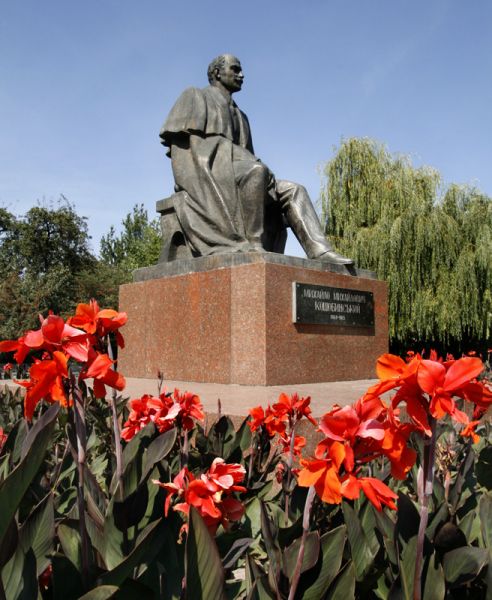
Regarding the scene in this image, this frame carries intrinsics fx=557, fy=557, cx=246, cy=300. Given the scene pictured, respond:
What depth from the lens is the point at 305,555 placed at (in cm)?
101

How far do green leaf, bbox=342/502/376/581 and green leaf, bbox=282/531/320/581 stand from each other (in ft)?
0.48

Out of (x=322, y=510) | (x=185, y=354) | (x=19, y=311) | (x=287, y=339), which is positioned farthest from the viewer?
(x=19, y=311)

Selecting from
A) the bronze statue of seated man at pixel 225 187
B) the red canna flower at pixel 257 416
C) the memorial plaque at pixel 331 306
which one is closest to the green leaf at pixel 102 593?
the red canna flower at pixel 257 416

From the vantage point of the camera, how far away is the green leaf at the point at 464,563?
3.29 feet

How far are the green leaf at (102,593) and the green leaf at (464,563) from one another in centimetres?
61

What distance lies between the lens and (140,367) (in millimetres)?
5578

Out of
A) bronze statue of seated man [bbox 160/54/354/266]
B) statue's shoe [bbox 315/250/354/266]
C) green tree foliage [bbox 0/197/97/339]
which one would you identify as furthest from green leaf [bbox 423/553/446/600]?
green tree foliage [bbox 0/197/97/339]

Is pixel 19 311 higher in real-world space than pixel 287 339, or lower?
higher

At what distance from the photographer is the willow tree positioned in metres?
13.6

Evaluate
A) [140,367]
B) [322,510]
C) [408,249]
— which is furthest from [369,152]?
[322,510]

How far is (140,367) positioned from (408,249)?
974 cm

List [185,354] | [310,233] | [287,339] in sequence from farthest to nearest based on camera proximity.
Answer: [310,233] < [185,354] < [287,339]

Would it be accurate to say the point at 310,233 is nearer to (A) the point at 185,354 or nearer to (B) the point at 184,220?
(B) the point at 184,220

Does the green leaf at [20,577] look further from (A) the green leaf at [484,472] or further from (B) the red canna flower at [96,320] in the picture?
(A) the green leaf at [484,472]
